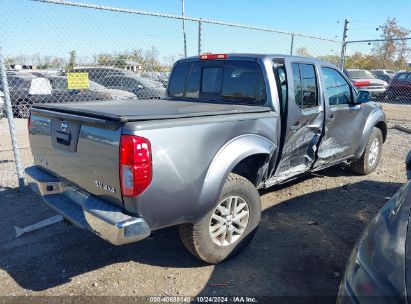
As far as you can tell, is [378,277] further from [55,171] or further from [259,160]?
[55,171]

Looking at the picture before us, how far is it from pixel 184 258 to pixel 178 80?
92.9 inches

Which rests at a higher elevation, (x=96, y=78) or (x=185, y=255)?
(x=96, y=78)

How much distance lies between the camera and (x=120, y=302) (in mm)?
2807

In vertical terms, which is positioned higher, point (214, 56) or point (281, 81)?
point (214, 56)

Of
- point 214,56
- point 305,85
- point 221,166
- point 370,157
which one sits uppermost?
point 214,56

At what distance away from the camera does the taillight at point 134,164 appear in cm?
240

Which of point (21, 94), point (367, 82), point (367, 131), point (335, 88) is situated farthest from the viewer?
point (367, 82)

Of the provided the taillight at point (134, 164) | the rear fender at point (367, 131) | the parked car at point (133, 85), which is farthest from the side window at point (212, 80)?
the parked car at point (133, 85)

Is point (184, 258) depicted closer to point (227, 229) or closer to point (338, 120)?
point (227, 229)

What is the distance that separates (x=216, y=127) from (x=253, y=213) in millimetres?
1018

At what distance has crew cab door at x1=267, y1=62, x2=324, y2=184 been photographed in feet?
12.7

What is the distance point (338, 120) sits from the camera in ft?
15.4

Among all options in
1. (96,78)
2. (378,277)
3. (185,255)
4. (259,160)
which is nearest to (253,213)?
(259,160)

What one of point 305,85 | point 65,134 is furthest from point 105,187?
point 305,85
